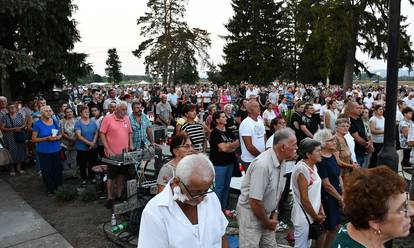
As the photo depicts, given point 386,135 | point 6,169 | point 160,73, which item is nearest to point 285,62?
point 160,73

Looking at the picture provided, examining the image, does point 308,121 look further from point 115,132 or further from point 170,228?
point 170,228

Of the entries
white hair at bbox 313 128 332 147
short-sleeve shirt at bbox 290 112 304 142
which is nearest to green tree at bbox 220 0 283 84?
short-sleeve shirt at bbox 290 112 304 142

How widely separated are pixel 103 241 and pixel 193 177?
12.5 feet

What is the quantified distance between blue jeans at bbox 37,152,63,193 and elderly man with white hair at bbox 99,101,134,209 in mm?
1453

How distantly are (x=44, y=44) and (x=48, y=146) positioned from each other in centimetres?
806

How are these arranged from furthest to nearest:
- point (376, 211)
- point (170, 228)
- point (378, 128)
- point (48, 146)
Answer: point (378, 128) < point (48, 146) < point (170, 228) < point (376, 211)

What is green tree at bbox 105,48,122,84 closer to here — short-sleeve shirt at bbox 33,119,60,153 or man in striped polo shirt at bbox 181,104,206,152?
short-sleeve shirt at bbox 33,119,60,153

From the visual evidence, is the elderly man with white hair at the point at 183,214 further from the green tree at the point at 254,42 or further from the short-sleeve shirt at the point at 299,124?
the green tree at the point at 254,42

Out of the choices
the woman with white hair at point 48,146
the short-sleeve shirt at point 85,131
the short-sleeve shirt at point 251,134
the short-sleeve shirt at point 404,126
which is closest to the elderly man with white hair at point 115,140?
the short-sleeve shirt at point 85,131

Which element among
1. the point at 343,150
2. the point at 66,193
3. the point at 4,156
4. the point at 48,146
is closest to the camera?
the point at 343,150

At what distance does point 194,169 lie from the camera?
229cm

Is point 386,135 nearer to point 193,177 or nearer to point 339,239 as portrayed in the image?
point 339,239

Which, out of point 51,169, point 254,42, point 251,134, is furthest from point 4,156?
point 254,42

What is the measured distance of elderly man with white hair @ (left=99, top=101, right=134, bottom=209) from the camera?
6.68 metres
